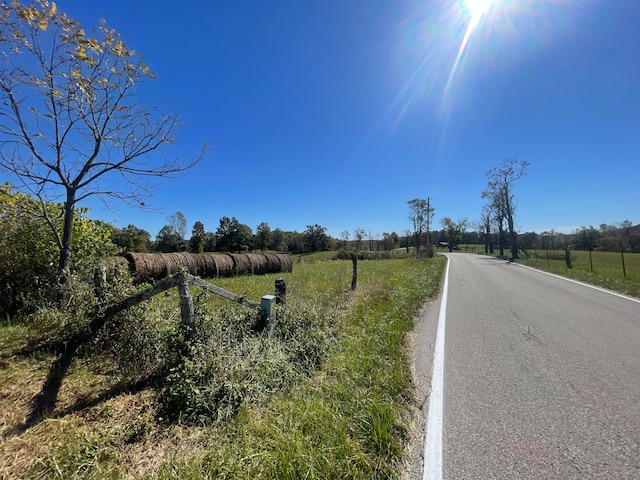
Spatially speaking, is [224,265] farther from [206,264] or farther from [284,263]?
[284,263]

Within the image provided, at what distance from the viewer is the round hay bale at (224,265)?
15172 millimetres

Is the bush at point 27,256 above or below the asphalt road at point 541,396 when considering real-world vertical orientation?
above

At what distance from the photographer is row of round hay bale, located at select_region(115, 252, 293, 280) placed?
11.7 meters

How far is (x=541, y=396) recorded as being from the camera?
304 cm

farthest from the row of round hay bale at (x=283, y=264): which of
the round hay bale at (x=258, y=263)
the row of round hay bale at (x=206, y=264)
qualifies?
the round hay bale at (x=258, y=263)

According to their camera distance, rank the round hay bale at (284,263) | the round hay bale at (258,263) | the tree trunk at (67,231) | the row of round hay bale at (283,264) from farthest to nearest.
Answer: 1. the round hay bale at (284,263)
2. the row of round hay bale at (283,264)
3. the round hay bale at (258,263)
4. the tree trunk at (67,231)

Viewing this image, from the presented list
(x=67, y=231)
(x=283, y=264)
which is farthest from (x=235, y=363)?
(x=283, y=264)

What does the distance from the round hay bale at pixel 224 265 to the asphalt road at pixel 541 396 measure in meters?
12.4

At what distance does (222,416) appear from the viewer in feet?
8.61

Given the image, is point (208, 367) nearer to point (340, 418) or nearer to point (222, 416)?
point (222, 416)

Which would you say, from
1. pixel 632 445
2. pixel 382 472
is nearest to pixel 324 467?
pixel 382 472

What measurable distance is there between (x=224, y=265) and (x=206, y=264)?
111 cm

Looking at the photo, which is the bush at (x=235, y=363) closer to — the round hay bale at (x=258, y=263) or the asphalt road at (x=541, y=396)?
the asphalt road at (x=541, y=396)

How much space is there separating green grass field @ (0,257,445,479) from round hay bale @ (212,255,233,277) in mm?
10794
